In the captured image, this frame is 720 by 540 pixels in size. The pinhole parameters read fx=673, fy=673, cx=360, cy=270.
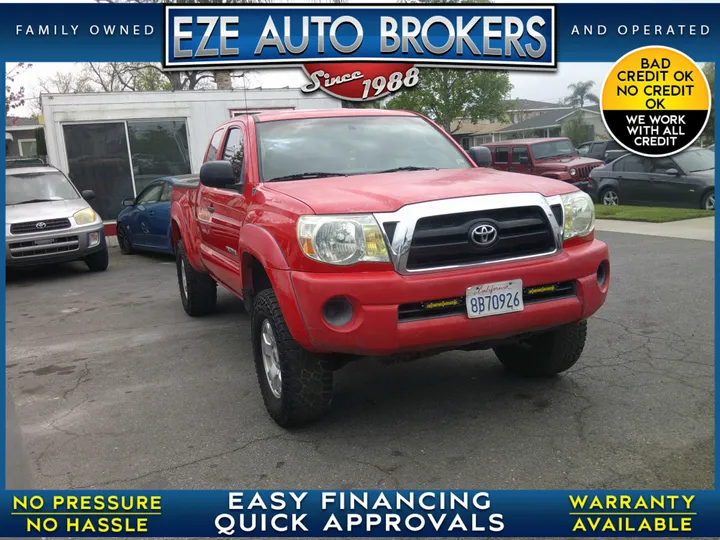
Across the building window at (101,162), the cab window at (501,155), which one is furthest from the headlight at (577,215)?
the cab window at (501,155)

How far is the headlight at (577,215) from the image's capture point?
3748 mm

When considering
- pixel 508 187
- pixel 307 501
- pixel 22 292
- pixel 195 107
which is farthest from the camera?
pixel 195 107

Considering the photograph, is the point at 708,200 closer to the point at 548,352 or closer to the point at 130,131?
the point at 548,352

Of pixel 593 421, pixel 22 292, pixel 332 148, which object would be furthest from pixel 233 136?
pixel 22 292

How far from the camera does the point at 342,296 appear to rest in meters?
3.31

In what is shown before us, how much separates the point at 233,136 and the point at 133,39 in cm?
210

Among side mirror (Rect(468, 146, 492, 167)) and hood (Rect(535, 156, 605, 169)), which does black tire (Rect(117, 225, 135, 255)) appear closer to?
side mirror (Rect(468, 146, 492, 167))

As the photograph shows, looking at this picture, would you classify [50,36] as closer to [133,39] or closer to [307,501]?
[133,39]

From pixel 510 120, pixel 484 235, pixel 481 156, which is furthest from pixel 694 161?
pixel 510 120

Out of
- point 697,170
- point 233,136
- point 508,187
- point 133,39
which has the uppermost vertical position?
point 133,39

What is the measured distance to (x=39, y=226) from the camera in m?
9.96

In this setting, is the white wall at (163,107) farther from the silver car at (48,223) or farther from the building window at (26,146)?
the building window at (26,146)

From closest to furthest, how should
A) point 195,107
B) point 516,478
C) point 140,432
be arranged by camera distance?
point 516,478, point 140,432, point 195,107

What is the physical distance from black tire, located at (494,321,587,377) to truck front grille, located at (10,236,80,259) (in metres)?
7.75
